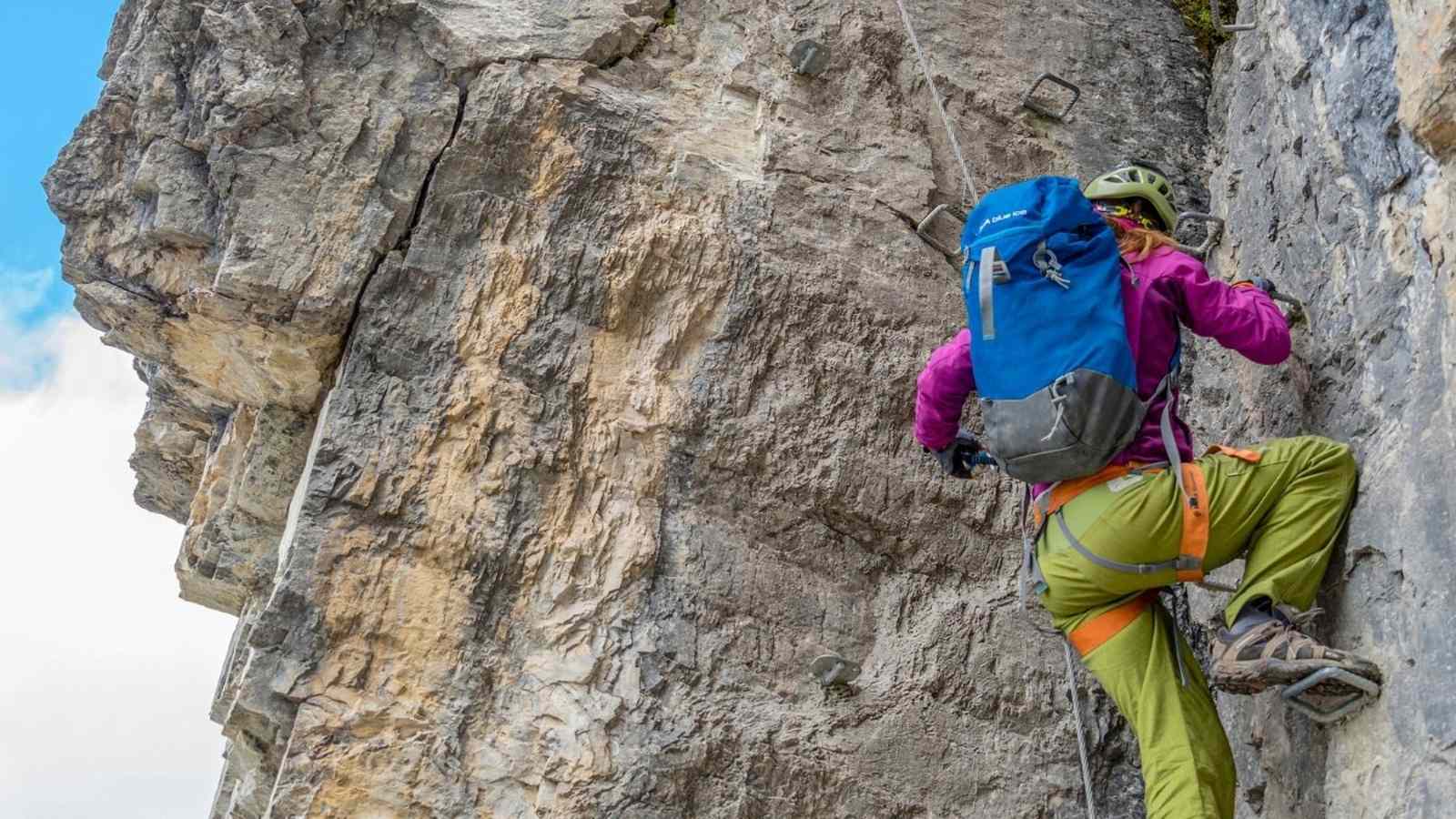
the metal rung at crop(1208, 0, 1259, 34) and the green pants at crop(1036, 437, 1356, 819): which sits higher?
the metal rung at crop(1208, 0, 1259, 34)

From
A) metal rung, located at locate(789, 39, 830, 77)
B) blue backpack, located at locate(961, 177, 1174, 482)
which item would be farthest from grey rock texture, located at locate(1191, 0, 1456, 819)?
metal rung, located at locate(789, 39, 830, 77)

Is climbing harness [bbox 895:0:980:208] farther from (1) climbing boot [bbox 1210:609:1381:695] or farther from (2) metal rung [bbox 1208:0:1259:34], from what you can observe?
(1) climbing boot [bbox 1210:609:1381:695]

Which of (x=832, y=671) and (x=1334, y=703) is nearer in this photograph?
(x=1334, y=703)

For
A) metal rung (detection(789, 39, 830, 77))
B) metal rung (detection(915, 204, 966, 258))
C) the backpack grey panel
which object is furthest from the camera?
metal rung (detection(789, 39, 830, 77))

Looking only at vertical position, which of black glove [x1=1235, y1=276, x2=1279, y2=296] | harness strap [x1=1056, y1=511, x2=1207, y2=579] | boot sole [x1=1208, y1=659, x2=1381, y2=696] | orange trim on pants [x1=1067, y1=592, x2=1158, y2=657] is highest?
black glove [x1=1235, y1=276, x2=1279, y2=296]

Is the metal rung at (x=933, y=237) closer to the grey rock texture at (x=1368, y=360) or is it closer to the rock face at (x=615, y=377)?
the rock face at (x=615, y=377)

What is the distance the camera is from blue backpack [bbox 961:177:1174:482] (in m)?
4.71

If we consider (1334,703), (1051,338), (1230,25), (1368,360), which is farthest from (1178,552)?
(1230,25)

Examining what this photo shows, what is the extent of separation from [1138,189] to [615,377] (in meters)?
2.29

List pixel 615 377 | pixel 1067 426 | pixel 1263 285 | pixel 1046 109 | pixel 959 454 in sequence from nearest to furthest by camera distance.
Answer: pixel 1067 426
pixel 1263 285
pixel 959 454
pixel 615 377
pixel 1046 109

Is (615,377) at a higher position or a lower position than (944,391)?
lower

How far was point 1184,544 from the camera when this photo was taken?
15.6 ft

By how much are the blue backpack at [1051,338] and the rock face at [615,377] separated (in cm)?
94

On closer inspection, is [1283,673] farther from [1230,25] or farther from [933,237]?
[1230,25]
